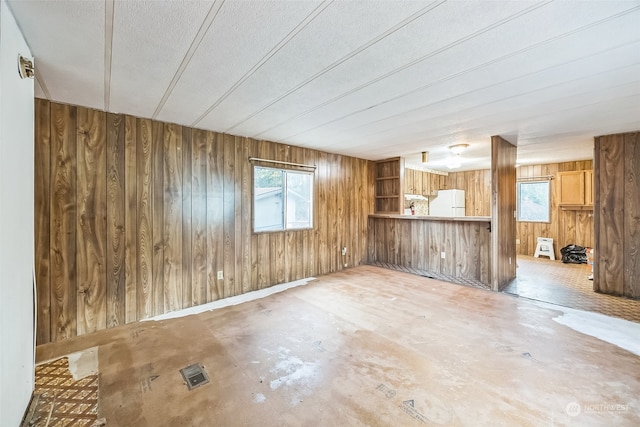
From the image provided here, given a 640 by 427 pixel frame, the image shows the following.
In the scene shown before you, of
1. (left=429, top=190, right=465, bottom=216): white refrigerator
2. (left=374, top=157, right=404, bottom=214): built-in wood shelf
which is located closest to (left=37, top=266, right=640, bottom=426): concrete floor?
(left=374, top=157, right=404, bottom=214): built-in wood shelf

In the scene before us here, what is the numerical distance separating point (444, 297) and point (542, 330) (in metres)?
1.14

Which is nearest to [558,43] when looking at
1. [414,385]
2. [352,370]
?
[414,385]

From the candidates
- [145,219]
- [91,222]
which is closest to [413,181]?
[145,219]

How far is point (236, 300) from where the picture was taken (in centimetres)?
361

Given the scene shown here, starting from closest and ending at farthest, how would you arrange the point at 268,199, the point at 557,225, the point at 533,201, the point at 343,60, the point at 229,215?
the point at 343,60 < the point at 229,215 < the point at 268,199 < the point at 557,225 < the point at 533,201

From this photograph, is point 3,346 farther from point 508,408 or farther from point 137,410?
point 508,408

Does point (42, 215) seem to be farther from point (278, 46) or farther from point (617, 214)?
point (617, 214)

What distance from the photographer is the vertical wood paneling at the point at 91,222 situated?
2.69m

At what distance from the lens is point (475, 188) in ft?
24.8

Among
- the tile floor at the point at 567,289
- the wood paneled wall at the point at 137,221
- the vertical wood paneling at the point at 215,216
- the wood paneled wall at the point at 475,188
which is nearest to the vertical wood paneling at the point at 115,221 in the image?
the wood paneled wall at the point at 137,221

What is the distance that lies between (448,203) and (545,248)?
2362mm

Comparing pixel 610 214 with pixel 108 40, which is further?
pixel 610 214

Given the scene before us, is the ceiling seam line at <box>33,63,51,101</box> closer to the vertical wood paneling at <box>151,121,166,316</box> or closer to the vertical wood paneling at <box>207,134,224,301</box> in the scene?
the vertical wood paneling at <box>151,121,166,316</box>

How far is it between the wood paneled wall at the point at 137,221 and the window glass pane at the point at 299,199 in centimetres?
34
